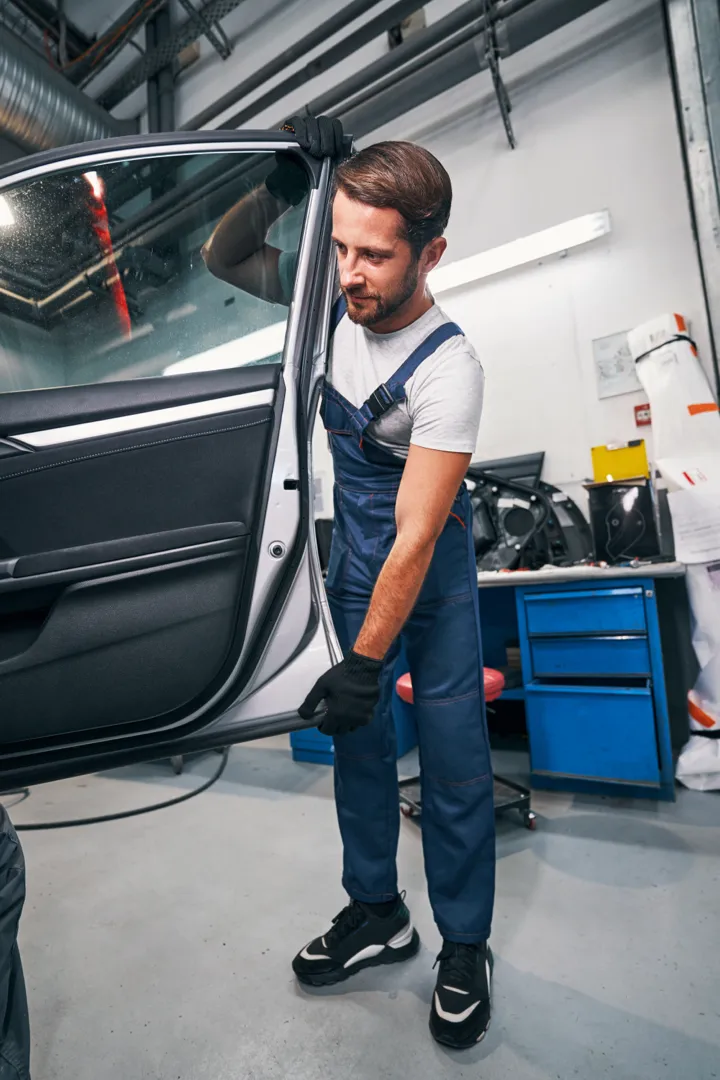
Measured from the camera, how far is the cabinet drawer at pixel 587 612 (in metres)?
1.91

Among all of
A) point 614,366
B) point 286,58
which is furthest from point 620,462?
point 286,58

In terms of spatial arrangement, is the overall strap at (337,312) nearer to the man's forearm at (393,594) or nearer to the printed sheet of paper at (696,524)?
the man's forearm at (393,594)

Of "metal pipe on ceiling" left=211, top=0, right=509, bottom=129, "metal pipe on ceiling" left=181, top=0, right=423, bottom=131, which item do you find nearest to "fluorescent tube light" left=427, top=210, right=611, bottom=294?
"metal pipe on ceiling" left=211, top=0, right=509, bottom=129

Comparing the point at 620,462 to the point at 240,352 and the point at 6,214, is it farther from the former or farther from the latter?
the point at 6,214

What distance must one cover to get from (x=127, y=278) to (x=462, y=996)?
4.64ft

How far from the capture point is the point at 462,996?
1007 millimetres

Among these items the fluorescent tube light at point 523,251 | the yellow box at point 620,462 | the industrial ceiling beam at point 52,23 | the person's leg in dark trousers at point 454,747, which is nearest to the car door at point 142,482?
the person's leg in dark trousers at point 454,747

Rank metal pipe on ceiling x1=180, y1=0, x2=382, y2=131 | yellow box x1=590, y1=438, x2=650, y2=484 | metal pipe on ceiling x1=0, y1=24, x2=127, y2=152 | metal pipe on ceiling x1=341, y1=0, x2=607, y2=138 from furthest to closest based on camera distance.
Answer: metal pipe on ceiling x1=180, y1=0, x2=382, y2=131
metal pipe on ceiling x1=0, y1=24, x2=127, y2=152
metal pipe on ceiling x1=341, y1=0, x2=607, y2=138
yellow box x1=590, y1=438, x2=650, y2=484

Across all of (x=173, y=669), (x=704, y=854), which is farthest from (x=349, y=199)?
(x=704, y=854)

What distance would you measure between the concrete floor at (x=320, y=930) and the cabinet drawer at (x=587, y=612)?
1.87 feet

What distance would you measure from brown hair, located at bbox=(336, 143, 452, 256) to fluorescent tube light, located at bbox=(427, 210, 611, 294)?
1.93 metres

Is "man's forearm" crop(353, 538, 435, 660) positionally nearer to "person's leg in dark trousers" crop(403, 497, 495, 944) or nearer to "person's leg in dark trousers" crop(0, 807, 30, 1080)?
"person's leg in dark trousers" crop(403, 497, 495, 944)

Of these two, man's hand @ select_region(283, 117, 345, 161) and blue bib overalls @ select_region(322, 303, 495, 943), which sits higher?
man's hand @ select_region(283, 117, 345, 161)

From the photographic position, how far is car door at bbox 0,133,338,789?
0.90 metres
